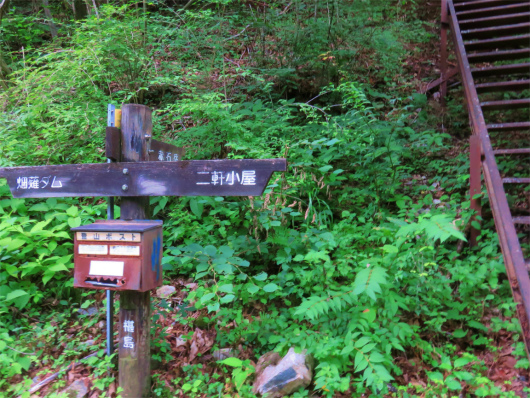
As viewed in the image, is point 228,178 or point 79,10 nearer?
point 228,178

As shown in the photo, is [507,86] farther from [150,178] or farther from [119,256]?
[119,256]

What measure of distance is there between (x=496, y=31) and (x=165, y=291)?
6.21m

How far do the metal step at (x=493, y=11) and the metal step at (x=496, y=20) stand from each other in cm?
12

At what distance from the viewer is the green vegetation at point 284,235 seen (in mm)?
2773

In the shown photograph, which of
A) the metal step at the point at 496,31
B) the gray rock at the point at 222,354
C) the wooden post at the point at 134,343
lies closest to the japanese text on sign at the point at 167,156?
the wooden post at the point at 134,343

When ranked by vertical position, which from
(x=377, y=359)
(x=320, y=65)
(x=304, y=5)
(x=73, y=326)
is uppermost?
(x=304, y=5)

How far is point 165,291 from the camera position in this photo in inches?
147

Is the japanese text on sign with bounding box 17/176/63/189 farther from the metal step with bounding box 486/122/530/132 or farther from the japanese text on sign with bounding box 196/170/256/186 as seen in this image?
the metal step with bounding box 486/122/530/132

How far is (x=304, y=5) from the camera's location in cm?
690

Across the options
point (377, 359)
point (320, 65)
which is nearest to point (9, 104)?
point (320, 65)

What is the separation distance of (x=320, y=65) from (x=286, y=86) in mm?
686

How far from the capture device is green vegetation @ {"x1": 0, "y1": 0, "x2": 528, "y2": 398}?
9.10 ft

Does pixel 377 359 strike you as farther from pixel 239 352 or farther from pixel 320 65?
pixel 320 65

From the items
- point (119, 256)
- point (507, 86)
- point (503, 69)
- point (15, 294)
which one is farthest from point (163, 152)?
A: point (503, 69)
